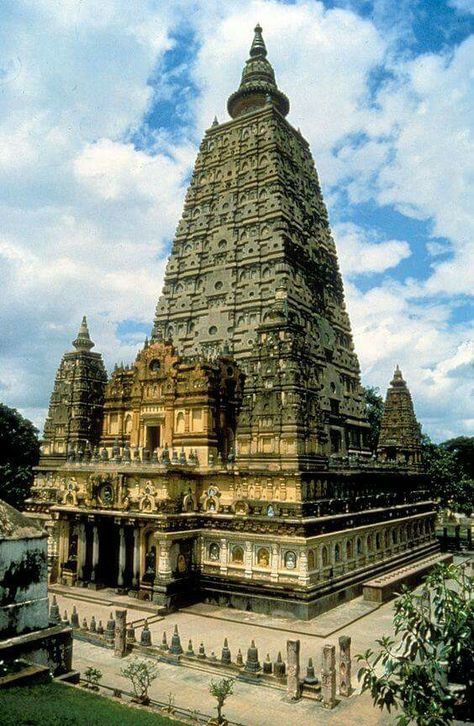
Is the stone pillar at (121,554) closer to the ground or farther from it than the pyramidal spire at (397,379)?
closer to the ground

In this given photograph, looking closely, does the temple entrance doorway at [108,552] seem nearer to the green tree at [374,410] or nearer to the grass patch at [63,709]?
the grass patch at [63,709]

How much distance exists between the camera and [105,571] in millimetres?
38531

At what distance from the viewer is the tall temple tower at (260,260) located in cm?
4534

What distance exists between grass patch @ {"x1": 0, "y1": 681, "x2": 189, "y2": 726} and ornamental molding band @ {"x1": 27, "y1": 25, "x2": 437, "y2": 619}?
2101 cm

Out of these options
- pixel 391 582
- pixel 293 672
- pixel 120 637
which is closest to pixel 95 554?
pixel 120 637

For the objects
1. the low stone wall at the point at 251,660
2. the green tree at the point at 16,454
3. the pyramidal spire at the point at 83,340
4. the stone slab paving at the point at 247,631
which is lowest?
the stone slab paving at the point at 247,631

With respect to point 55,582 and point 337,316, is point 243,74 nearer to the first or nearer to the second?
point 337,316

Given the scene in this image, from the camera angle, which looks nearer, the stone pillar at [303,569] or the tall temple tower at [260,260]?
the stone pillar at [303,569]

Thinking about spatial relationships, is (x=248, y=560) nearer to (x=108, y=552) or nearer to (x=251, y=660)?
(x=108, y=552)

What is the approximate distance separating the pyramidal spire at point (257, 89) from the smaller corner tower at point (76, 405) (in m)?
27.8

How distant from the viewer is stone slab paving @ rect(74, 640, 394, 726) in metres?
17.2

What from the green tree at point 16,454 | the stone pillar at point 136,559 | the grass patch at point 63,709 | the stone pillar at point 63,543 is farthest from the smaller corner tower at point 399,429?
the grass patch at point 63,709

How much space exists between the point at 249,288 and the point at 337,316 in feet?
34.0

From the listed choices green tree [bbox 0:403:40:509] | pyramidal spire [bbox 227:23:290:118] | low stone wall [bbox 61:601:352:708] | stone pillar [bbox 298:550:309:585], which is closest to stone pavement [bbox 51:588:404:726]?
low stone wall [bbox 61:601:352:708]
